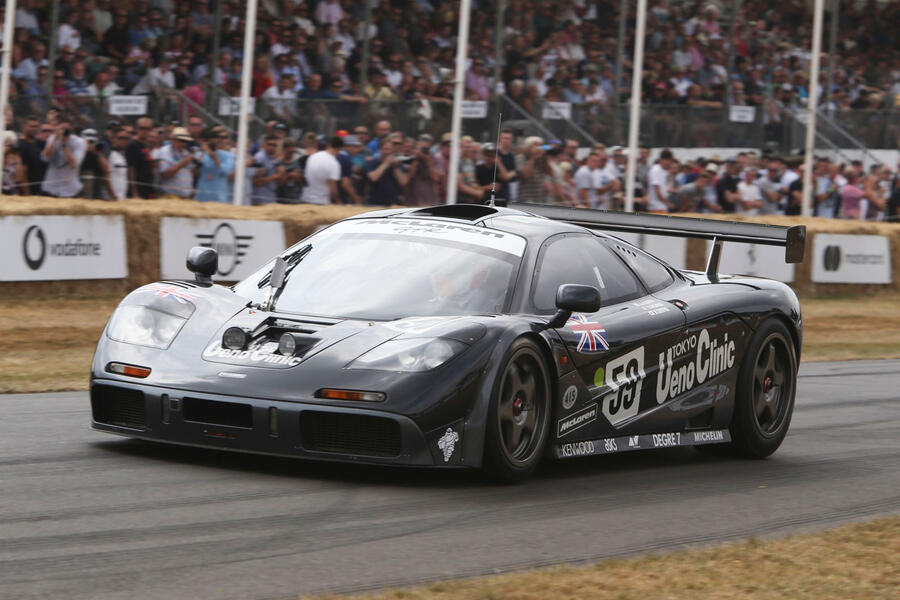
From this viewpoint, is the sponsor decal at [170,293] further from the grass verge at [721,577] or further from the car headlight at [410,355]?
the grass verge at [721,577]

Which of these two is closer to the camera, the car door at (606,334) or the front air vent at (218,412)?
the front air vent at (218,412)

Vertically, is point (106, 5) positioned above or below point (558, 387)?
above

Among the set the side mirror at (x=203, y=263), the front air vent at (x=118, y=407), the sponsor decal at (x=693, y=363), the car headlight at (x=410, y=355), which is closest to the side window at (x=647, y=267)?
the sponsor decal at (x=693, y=363)

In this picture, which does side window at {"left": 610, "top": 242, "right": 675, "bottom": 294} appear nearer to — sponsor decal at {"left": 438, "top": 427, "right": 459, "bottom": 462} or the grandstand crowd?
sponsor decal at {"left": 438, "top": 427, "right": 459, "bottom": 462}

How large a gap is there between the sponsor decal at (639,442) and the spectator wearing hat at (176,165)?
9.72 meters

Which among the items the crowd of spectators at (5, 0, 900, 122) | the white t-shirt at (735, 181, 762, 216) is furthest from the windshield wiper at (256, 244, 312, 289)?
the white t-shirt at (735, 181, 762, 216)

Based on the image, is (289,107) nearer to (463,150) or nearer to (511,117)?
(463,150)

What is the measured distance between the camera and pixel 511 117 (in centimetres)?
2095

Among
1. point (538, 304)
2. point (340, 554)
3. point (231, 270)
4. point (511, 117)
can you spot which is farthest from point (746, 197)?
point (340, 554)

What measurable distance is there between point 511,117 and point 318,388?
50.0ft

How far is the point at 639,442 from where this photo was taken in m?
7.39

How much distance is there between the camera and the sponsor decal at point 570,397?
22.2 ft

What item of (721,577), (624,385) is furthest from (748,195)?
(721,577)

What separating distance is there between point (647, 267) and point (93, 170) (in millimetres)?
9263
